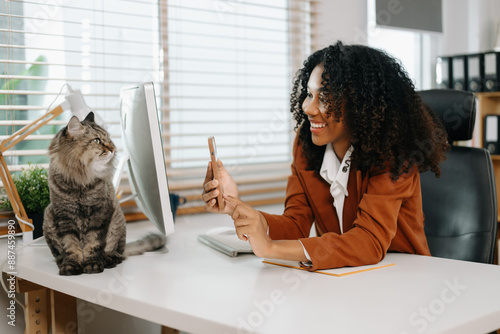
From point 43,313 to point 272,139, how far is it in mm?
1386

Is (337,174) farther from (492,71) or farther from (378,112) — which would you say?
(492,71)

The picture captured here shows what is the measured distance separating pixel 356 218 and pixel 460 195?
1.59 ft

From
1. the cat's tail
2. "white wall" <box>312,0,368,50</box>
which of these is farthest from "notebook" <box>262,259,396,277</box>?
"white wall" <box>312,0,368,50</box>

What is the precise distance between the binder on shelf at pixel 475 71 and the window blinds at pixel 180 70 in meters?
1.18

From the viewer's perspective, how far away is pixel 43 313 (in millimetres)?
1278

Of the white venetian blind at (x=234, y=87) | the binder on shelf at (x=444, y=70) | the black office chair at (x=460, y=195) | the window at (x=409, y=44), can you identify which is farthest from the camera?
the binder on shelf at (x=444, y=70)

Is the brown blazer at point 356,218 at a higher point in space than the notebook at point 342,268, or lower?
higher

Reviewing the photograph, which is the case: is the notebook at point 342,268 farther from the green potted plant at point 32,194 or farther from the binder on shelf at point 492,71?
the binder on shelf at point 492,71

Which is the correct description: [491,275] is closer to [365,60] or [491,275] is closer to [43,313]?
[365,60]

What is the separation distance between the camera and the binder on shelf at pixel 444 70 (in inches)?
123

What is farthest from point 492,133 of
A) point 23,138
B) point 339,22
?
point 23,138

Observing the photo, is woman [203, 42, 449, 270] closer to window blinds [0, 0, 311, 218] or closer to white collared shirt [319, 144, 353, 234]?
white collared shirt [319, 144, 353, 234]

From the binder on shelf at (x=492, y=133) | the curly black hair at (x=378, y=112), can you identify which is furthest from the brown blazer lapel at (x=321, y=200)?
the binder on shelf at (x=492, y=133)

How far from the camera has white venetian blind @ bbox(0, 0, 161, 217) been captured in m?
1.63
